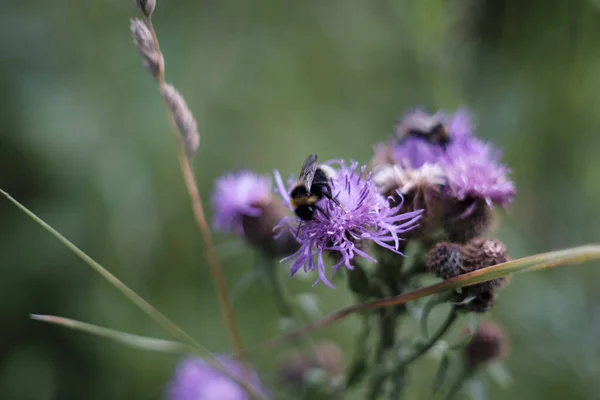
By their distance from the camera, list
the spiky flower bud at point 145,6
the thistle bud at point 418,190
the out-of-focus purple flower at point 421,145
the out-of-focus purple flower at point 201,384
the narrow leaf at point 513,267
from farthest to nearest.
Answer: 1. the out-of-focus purple flower at point 201,384
2. the out-of-focus purple flower at point 421,145
3. the thistle bud at point 418,190
4. the spiky flower bud at point 145,6
5. the narrow leaf at point 513,267

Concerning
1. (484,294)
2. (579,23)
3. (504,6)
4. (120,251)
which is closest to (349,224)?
(484,294)

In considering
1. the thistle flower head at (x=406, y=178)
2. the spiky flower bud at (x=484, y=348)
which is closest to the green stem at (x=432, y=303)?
the thistle flower head at (x=406, y=178)

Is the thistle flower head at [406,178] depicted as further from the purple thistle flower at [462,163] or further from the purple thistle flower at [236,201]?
the purple thistle flower at [236,201]

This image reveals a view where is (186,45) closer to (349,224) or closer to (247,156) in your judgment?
(247,156)

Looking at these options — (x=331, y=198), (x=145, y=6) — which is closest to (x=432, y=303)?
(x=331, y=198)

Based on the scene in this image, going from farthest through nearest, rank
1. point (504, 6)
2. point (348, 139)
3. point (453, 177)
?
point (348, 139)
point (504, 6)
point (453, 177)
